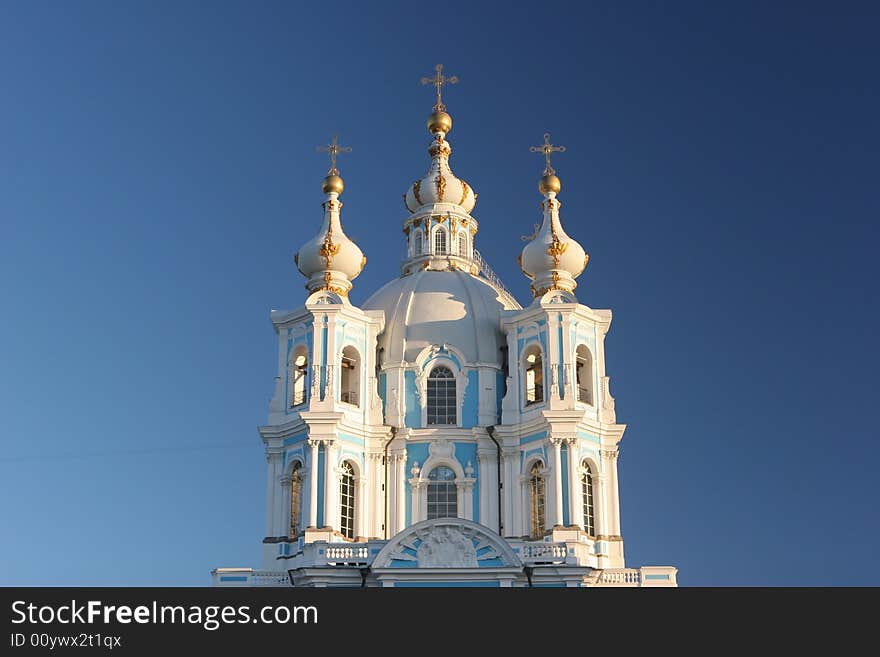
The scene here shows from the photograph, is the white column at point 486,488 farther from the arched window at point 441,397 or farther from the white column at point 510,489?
the arched window at point 441,397

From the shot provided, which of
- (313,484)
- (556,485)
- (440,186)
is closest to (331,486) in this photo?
(313,484)

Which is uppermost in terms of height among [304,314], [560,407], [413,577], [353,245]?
[353,245]

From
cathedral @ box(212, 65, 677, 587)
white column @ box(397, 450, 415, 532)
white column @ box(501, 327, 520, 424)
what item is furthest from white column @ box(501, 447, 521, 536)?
white column @ box(397, 450, 415, 532)

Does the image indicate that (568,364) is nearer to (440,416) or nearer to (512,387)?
(512,387)

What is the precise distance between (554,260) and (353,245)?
6980 mm

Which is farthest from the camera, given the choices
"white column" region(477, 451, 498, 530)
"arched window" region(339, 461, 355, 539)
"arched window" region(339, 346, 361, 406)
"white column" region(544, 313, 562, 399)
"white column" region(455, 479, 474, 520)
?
"arched window" region(339, 346, 361, 406)

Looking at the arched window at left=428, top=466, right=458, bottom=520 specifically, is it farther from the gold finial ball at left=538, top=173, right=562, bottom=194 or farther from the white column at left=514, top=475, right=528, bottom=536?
the gold finial ball at left=538, top=173, right=562, bottom=194

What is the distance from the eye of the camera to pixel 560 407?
150ft

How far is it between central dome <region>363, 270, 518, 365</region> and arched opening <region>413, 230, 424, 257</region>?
2769 mm

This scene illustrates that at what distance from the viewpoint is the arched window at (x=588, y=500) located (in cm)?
4569

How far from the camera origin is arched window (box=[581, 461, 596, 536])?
150ft

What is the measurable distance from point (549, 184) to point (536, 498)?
12.0 m
